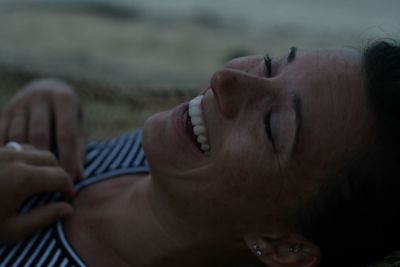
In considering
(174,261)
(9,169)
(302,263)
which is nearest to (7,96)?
(9,169)

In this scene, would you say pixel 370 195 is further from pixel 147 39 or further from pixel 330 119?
pixel 147 39

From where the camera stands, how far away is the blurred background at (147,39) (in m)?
2.68

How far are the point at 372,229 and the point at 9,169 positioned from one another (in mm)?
837

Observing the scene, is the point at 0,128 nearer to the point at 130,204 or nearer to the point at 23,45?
the point at 130,204

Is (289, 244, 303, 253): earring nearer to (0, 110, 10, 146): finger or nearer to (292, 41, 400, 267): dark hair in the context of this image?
(292, 41, 400, 267): dark hair

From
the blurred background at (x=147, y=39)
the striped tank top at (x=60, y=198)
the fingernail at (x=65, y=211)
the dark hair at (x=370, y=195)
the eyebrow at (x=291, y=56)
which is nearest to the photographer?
the dark hair at (x=370, y=195)

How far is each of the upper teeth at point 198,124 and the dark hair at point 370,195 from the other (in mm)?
253

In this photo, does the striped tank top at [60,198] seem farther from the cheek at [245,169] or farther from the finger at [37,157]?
the cheek at [245,169]

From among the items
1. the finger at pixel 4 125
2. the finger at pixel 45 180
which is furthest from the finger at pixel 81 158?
the finger at pixel 4 125

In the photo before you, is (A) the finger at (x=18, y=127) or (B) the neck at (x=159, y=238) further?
(A) the finger at (x=18, y=127)

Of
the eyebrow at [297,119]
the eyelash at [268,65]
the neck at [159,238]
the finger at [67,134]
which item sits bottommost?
the neck at [159,238]

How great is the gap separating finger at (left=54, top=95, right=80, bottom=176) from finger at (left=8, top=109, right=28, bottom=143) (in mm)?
94

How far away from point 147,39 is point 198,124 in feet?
8.91

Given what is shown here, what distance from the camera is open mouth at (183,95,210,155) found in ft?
5.09
